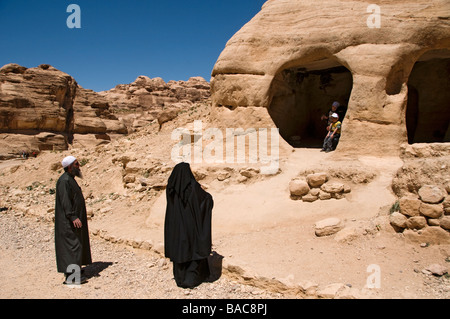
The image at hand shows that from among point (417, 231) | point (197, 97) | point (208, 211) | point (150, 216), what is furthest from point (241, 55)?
point (197, 97)

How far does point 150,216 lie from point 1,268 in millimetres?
2640

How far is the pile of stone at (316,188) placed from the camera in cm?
588

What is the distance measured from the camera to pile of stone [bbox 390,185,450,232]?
424 cm

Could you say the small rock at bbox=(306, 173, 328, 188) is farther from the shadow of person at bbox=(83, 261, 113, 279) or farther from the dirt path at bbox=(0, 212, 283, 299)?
the shadow of person at bbox=(83, 261, 113, 279)

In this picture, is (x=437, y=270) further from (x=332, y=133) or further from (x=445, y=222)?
(x=332, y=133)

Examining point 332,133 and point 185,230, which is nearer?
point 185,230

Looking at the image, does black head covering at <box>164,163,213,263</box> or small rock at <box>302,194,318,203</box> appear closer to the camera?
black head covering at <box>164,163,213,263</box>

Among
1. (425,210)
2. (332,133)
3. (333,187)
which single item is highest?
(332,133)

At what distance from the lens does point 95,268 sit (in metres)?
5.09

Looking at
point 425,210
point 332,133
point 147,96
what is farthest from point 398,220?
point 147,96

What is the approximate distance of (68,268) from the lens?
4.41 m

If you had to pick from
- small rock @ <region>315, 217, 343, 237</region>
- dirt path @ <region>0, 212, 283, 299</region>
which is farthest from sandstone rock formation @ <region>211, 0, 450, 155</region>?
dirt path @ <region>0, 212, 283, 299</region>

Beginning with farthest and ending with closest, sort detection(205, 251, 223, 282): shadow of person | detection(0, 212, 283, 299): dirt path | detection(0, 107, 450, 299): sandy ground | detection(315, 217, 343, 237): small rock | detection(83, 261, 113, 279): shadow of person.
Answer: detection(315, 217, 343, 237): small rock → detection(83, 261, 113, 279): shadow of person → detection(205, 251, 223, 282): shadow of person → detection(0, 212, 283, 299): dirt path → detection(0, 107, 450, 299): sandy ground

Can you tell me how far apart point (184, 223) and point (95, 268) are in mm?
1900
